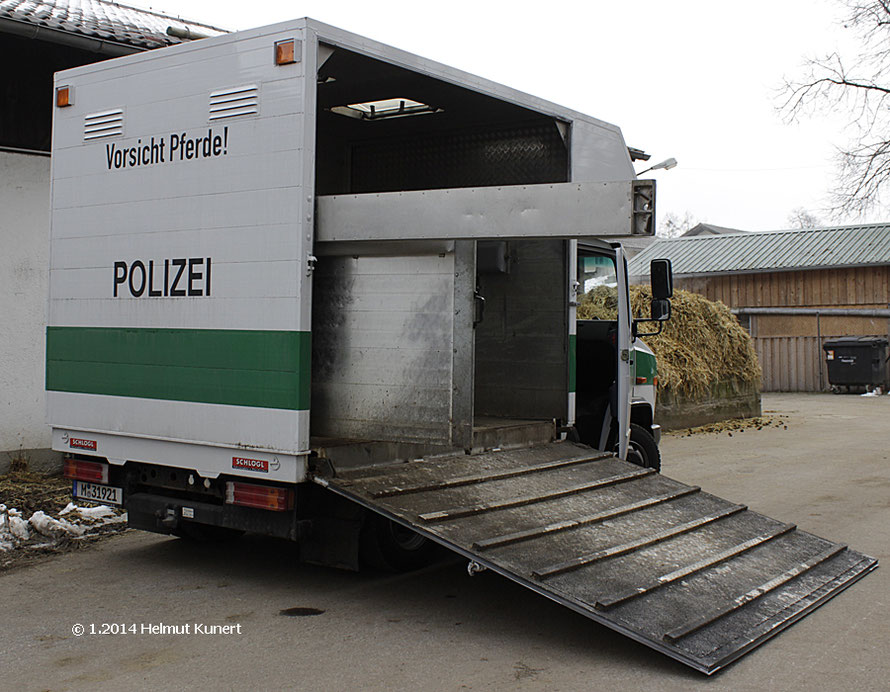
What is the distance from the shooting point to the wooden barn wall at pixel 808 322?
94.2 feet

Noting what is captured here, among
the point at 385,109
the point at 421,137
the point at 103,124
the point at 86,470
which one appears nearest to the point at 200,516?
the point at 86,470

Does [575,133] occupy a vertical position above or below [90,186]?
above

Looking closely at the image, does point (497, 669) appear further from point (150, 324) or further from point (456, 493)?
point (150, 324)

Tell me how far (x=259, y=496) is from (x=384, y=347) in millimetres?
1220

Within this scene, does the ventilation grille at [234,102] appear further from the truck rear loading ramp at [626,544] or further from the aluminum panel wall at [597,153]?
the aluminum panel wall at [597,153]

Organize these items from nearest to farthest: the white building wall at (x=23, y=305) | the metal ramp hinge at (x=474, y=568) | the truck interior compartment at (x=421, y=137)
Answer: the metal ramp hinge at (x=474, y=568) < the truck interior compartment at (x=421, y=137) < the white building wall at (x=23, y=305)

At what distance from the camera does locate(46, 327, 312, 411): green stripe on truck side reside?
5.84 m

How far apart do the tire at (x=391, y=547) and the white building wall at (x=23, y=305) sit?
5.04 meters

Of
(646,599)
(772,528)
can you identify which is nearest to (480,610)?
(646,599)

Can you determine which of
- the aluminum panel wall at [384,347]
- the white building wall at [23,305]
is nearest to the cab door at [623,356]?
the aluminum panel wall at [384,347]

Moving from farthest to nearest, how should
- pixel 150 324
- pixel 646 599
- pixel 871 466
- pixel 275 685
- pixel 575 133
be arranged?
1. pixel 871 466
2. pixel 575 133
3. pixel 150 324
4. pixel 646 599
5. pixel 275 685

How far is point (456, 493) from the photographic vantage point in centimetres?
613

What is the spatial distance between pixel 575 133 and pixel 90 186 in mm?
3729

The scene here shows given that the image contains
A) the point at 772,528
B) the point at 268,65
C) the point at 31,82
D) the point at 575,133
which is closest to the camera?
the point at 268,65
